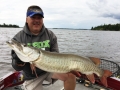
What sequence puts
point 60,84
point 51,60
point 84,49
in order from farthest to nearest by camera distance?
1. point 84,49
2. point 60,84
3. point 51,60

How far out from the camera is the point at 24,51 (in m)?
3.20

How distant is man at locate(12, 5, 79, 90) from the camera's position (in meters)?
3.97

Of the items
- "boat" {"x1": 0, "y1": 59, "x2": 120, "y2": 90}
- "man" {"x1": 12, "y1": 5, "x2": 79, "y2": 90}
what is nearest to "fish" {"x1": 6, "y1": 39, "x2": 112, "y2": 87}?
"man" {"x1": 12, "y1": 5, "x2": 79, "y2": 90}

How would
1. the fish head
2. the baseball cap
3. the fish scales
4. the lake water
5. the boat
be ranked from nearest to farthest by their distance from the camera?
the fish head < the fish scales < the baseball cap < the boat < the lake water

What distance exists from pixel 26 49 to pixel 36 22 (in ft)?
3.24

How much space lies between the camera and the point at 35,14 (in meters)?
3.94

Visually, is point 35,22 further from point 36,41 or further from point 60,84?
point 60,84

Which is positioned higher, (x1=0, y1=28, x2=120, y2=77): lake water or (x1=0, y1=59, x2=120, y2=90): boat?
(x1=0, y1=59, x2=120, y2=90): boat

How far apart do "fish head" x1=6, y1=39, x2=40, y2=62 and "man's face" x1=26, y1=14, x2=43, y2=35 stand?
924 millimetres

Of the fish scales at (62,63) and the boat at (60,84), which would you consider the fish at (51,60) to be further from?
the boat at (60,84)

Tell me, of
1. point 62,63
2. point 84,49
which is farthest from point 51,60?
point 84,49

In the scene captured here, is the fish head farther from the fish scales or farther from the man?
the man

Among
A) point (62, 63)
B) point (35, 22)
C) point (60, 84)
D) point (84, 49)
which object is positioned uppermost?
point (35, 22)

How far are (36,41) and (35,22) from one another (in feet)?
1.40
